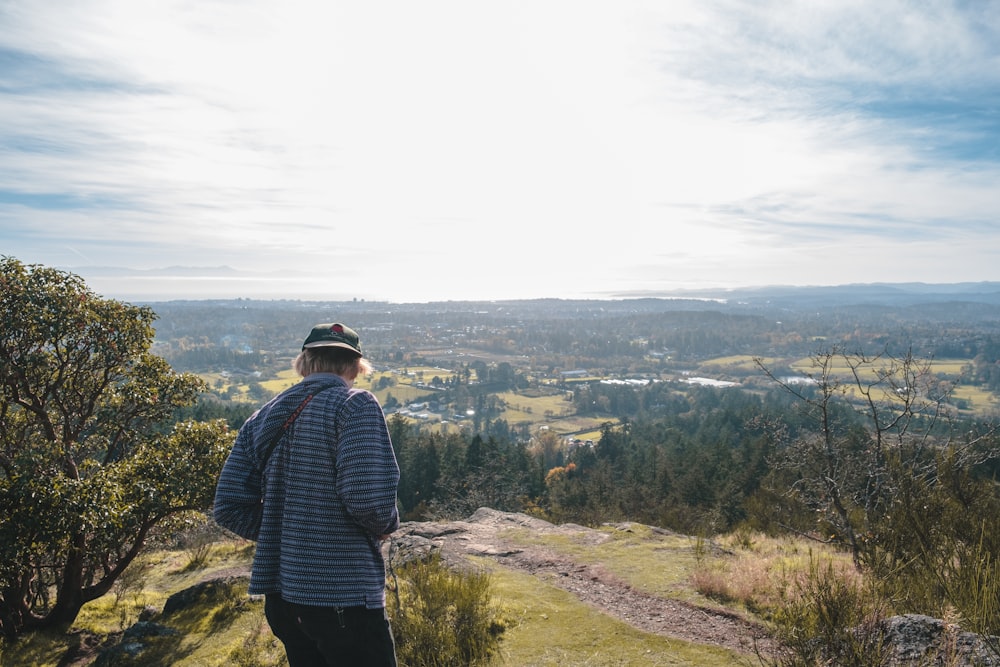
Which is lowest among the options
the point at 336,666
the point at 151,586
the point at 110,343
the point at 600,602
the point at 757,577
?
the point at 151,586

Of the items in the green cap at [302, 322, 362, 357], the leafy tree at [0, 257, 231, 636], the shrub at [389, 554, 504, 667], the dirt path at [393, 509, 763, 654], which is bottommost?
the dirt path at [393, 509, 763, 654]

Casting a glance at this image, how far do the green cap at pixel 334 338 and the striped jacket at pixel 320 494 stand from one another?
0.20 meters

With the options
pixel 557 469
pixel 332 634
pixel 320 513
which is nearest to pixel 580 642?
pixel 332 634

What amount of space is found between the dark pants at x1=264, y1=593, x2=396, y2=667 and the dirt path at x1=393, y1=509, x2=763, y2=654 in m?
3.63

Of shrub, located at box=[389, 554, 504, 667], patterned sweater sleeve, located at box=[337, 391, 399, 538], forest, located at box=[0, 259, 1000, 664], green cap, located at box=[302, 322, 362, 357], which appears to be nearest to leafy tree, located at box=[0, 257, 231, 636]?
forest, located at box=[0, 259, 1000, 664]

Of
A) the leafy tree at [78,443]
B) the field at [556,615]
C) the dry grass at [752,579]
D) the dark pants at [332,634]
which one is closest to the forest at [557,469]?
the leafy tree at [78,443]

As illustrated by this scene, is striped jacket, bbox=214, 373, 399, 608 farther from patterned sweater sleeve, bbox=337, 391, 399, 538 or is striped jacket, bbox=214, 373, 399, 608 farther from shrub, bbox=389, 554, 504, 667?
shrub, bbox=389, 554, 504, 667

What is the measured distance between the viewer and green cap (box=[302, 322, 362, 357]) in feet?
8.52

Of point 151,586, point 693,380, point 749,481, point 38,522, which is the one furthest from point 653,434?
point 693,380

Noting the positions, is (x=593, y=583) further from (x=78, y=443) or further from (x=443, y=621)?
(x=78, y=443)

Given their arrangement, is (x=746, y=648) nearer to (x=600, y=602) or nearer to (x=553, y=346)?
(x=600, y=602)

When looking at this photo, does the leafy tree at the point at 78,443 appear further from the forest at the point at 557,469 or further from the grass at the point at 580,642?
the grass at the point at 580,642

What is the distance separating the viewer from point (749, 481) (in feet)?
104

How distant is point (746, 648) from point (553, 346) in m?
172
